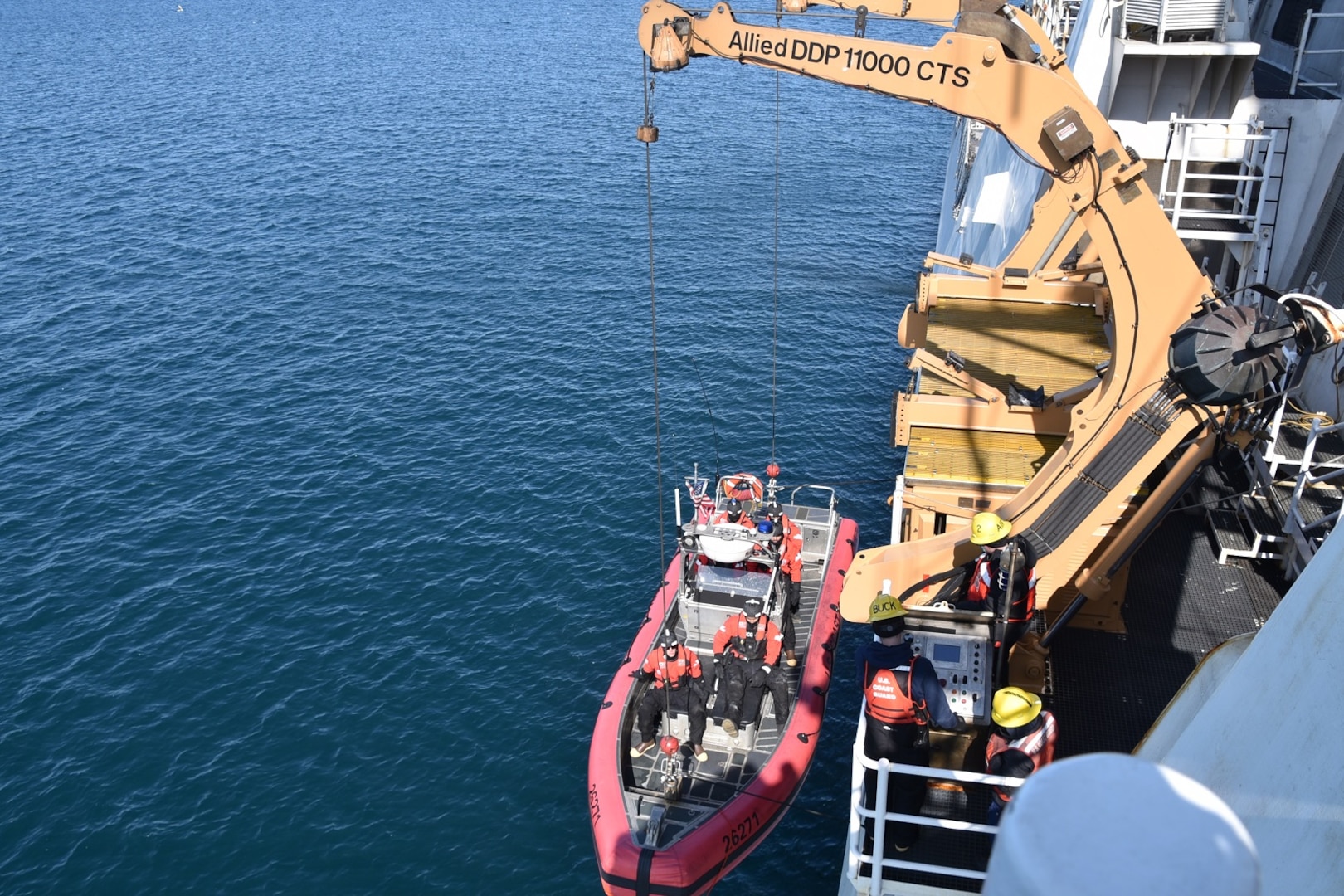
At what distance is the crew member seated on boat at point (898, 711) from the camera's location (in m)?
9.54

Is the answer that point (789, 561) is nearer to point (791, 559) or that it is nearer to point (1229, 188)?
point (791, 559)

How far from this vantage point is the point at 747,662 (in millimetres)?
17047

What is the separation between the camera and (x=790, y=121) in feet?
189

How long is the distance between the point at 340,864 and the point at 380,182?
127 feet

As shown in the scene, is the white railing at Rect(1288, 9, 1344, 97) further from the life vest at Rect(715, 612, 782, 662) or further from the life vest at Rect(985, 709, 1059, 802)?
the life vest at Rect(985, 709, 1059, 802)

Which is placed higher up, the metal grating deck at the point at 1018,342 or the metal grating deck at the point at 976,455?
the metal grating deck at the point at 1018,342

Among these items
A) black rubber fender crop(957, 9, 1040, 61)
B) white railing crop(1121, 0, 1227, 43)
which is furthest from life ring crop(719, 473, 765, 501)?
white railing crop(1121, 0, 1227, 43)

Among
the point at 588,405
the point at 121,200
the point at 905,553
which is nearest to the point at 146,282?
the point at 121,200

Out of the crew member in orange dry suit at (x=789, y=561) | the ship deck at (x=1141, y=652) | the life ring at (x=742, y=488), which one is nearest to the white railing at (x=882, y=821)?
the ship deck at (x=1141, y=652)

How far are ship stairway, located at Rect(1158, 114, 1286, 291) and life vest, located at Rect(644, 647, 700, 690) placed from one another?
11090 millimetres

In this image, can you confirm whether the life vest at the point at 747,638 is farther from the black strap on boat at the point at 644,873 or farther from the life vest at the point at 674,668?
the black strap on boat at the point at 644,873

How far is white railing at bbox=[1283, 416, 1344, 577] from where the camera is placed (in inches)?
456

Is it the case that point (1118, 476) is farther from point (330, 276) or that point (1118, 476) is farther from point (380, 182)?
point (380, 182)

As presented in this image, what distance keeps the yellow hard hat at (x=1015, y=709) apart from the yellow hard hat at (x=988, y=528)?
3.39 m
